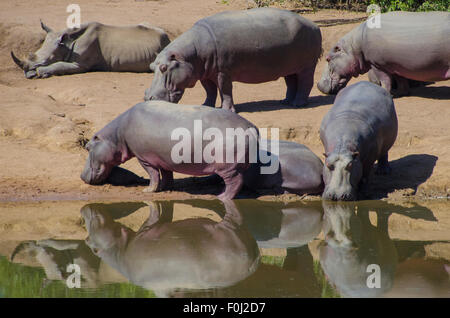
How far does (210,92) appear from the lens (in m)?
11.7

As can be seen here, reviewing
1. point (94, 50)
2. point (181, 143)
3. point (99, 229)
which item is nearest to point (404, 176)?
point (181, 143)

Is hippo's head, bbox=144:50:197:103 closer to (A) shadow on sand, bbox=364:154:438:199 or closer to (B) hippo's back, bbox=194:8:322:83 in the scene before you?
(B) hippo's back, bbox=194:8:322:83

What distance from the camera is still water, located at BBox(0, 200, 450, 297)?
5609 mm

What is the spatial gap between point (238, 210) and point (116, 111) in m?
3.83

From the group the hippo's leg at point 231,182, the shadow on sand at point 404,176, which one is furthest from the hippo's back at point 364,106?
the hippo's leg at point 231,182

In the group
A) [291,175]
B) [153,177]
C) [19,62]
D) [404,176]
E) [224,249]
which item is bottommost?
[19,62]

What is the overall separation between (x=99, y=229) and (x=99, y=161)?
65.5 inches

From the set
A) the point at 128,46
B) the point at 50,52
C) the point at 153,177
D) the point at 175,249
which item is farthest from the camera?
the point at 128,46

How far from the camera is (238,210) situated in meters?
8.03

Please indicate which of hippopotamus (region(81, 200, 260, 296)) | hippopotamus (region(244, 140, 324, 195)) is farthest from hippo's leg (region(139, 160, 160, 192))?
hippopotamus (region(244, 140, 324, 195))

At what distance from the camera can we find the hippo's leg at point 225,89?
36.8ft

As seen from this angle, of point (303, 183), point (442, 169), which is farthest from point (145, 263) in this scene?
point (442, 169)

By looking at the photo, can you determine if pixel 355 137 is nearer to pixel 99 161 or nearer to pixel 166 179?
pixel 166 179
